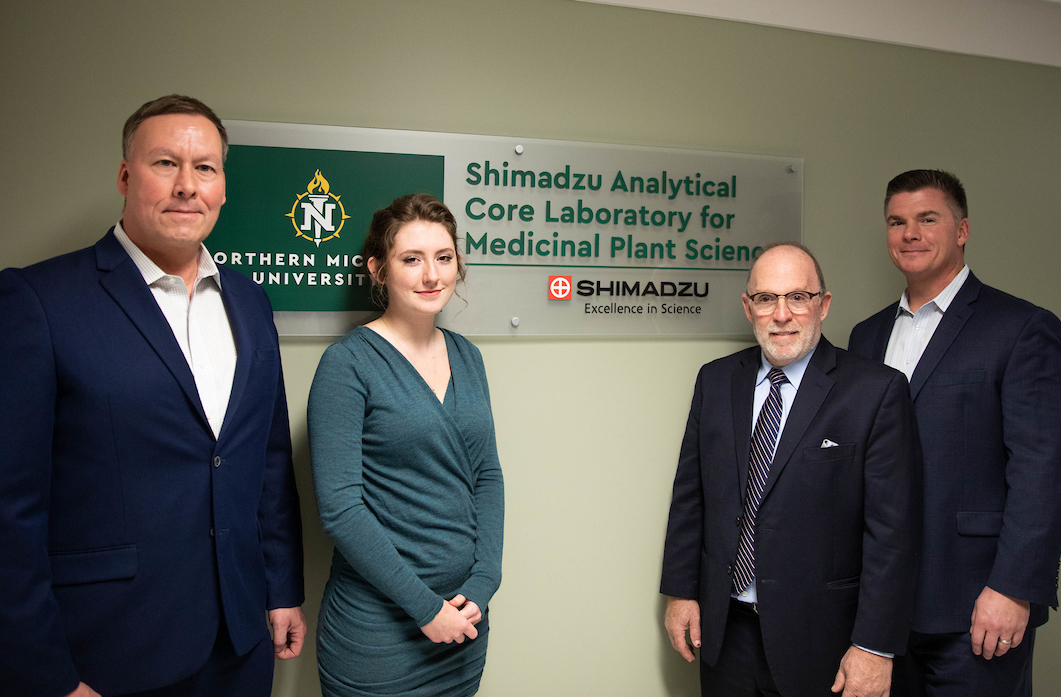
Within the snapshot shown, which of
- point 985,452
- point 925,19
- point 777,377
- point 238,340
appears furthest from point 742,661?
point 925,19

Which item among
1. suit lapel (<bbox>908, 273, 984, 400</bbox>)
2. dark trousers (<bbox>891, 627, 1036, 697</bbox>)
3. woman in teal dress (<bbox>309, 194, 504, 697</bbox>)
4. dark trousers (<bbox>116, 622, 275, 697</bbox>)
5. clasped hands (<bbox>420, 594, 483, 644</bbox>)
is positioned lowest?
dark trousers (<bbox>891, 627, 1036, 697</bbox>)

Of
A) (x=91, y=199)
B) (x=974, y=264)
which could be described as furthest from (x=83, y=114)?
(x=974, y=264)

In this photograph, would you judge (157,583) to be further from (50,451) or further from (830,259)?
(830,259)

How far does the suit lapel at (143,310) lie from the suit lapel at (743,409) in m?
1.32

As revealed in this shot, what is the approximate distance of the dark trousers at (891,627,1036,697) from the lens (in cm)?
177

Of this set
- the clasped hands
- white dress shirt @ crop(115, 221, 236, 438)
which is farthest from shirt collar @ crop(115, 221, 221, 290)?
the clasped hands

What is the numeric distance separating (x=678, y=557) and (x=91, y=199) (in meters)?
1.96

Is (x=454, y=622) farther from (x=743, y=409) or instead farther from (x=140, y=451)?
(x=743, y=409)

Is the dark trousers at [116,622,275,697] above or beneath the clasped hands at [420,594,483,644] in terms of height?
beneath

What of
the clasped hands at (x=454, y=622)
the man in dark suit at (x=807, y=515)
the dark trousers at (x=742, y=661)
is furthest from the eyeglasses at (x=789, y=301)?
the clasped hands at (x=454, y=622)

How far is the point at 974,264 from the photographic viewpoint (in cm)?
245

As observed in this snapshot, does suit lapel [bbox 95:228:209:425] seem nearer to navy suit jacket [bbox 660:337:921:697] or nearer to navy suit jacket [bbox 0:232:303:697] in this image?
navy suit jacket [bbox 0:232:303:697]

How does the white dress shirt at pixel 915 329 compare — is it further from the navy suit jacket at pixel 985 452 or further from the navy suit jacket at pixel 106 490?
the navy suit jacket at pixel 106 490

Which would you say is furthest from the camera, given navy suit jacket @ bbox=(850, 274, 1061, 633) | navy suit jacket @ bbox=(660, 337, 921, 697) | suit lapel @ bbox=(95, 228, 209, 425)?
navy suit jacket @ bbox=(850, 274, 1061, 633)
